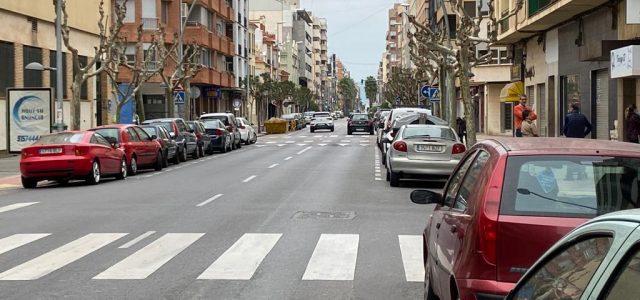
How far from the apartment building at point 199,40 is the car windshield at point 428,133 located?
31877 millimetres

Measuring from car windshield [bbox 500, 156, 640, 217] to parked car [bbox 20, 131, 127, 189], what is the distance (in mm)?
16143

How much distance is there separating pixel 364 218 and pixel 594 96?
16.1 m

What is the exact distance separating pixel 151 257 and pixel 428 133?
10.5 meters

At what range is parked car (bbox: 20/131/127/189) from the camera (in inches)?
750

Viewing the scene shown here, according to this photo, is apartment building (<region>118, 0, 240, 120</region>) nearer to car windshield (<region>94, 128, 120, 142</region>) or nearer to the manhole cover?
car windshield (<region>94, 128, 120, 142</region>)

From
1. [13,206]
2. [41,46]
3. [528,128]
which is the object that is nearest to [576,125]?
[528,128]

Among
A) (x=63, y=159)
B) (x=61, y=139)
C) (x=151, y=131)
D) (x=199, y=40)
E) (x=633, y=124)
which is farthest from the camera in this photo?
(x=199, y=40)

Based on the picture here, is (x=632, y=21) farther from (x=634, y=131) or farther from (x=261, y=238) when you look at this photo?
(x=261, y=238)

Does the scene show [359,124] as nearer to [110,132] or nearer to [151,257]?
[110,132]

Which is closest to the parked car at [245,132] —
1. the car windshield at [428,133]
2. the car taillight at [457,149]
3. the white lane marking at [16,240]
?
the car windshield at [428,133]

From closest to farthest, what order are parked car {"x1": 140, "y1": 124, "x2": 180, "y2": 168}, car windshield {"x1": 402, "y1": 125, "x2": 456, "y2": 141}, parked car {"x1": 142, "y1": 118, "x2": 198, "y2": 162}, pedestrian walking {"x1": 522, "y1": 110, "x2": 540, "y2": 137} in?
1. car windshield {"x1": 402, "y1": 125, "x2": 456, "y2": 141}
2. pedestrian walking {"x1": 522, "y1": 110, "x2": 540, "y2": 137}
3. parked car {"x1": 140, "y1": 124, "x2": 180, "y2": 168}
4. parked car {"x1": 142, "y1": 118, "x2": 198, "y2": 162}

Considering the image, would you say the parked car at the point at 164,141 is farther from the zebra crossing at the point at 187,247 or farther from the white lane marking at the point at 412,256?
the white lane marking at the point at 412,256

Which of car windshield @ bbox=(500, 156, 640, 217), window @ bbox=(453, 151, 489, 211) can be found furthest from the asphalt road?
car windshield @ bbox=(500, 156, 640, 217)

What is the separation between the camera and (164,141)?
87.3 ft
